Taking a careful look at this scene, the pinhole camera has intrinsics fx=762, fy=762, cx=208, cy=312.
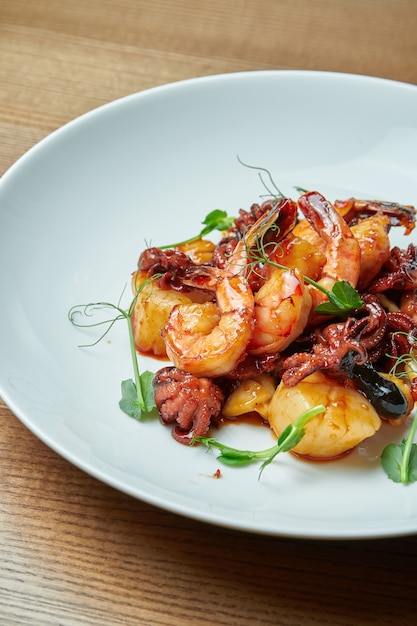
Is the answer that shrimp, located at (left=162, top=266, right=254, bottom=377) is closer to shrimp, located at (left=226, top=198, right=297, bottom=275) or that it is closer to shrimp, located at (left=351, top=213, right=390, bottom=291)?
shrimp, located at (left=226, top=198, right=297, bottom=275)

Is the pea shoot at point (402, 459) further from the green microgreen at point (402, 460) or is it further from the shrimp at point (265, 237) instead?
the shrimp at point (265, 237)

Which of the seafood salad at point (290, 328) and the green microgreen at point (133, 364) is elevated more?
the seafood salad at point (290, 328)

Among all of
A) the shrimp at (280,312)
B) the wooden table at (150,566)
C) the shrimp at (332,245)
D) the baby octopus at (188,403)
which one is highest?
the shrimp at (332,245)

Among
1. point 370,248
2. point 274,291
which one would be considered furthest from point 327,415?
point 370,248

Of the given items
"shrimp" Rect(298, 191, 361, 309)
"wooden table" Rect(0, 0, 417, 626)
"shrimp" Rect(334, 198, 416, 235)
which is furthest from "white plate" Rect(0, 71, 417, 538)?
"shrimp" Rect(298, 191, 361, 309)

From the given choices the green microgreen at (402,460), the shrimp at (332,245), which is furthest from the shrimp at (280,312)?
the green microgreen at (402,460)

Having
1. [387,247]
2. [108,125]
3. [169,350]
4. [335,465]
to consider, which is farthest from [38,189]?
[335,465]
